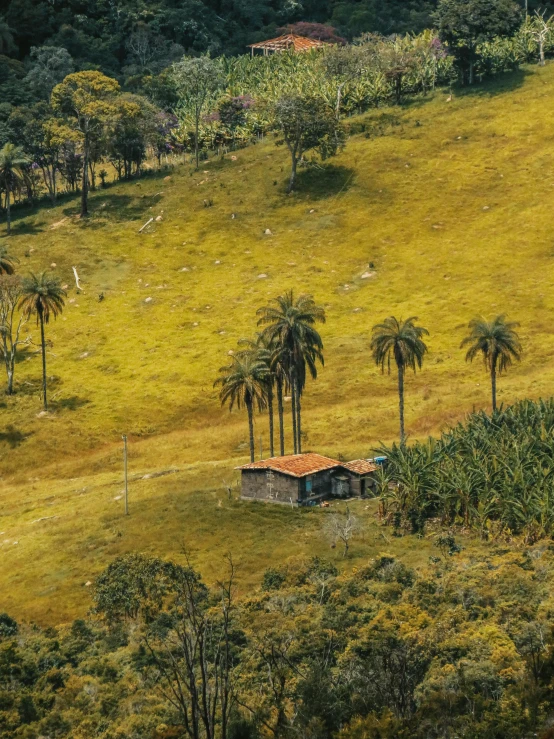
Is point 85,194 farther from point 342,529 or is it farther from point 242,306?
point 342,529

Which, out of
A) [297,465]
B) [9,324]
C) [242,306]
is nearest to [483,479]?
[297,465]

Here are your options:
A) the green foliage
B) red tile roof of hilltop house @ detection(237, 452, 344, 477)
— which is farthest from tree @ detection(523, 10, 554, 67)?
red tile roof of hilltop house @ detection(237, 452, 344, 477)

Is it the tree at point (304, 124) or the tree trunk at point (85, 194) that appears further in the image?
the tree trunk at point (85, 194)

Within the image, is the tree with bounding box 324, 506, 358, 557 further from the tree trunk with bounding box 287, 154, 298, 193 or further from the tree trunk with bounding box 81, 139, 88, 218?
the tree trunk with bounding box 81, 139, 88, 218

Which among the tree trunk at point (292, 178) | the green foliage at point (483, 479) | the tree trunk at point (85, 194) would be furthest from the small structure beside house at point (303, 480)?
the tree trunk at point (85, 194)

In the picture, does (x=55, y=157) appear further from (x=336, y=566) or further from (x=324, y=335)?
(x=336, y=566)

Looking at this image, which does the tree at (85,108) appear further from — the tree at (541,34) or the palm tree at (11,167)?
the tree at (541,34)
